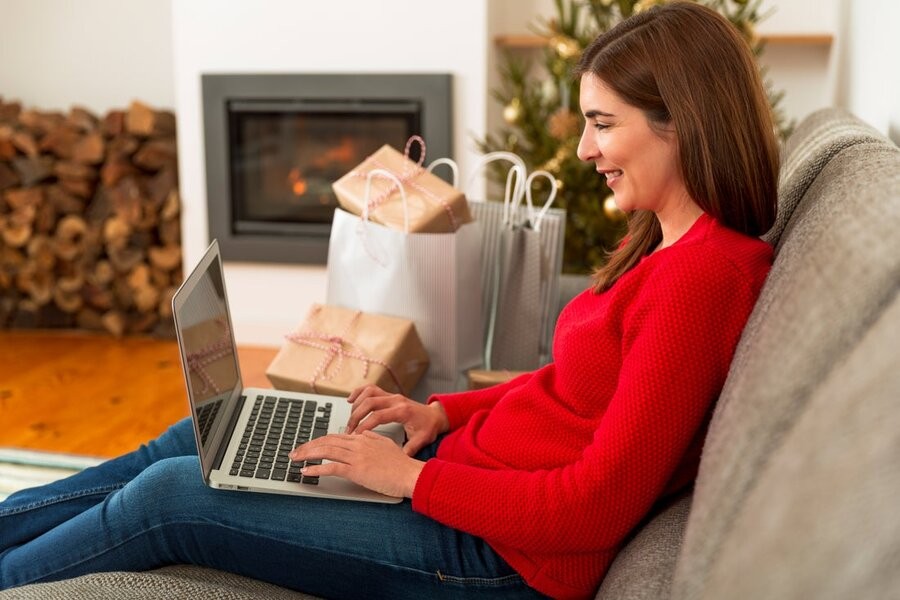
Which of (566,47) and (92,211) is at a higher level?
(566,47)

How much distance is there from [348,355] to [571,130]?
138cm

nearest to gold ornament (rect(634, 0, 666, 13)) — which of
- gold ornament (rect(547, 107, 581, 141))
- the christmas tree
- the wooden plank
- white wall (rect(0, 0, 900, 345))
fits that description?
the christmas tree

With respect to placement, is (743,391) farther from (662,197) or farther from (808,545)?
(662,197)

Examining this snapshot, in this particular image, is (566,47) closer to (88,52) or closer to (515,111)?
(515,111)

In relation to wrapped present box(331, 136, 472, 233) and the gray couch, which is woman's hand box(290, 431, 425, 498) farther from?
wrapped present box(331, 136, 472, 233)

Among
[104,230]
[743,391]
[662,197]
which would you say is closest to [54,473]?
[104,230]

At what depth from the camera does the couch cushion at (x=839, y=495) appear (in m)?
0.65

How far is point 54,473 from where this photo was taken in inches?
104

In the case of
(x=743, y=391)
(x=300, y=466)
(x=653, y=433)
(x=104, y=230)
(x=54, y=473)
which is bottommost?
(x=54, y=473)

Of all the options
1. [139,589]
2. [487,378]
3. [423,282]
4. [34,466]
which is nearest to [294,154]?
[34,466]

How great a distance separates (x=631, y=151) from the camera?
117 centimetres

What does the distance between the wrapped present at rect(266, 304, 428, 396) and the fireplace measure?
68.5 inches

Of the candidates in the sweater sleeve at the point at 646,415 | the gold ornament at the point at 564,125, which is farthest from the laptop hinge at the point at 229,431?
the gold ornament at the point at 564,125

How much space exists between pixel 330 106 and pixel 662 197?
2.70 metres
